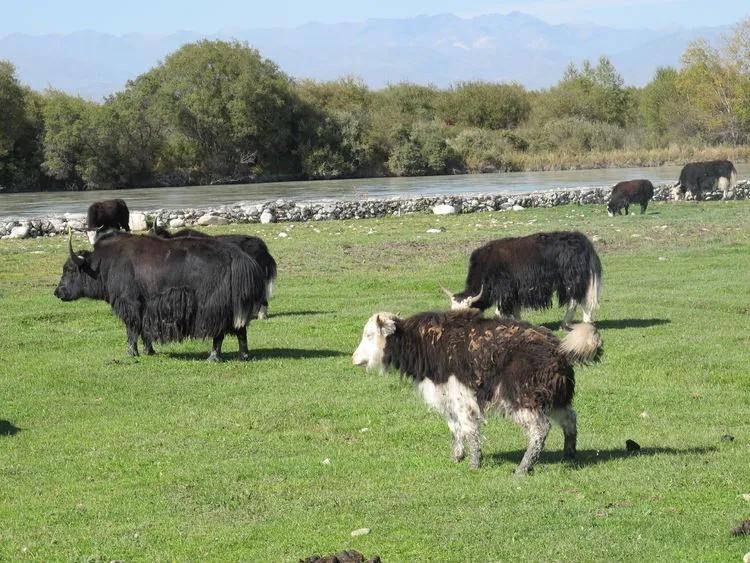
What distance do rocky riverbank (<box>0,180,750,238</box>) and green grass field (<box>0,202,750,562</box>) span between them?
16422 millimetres

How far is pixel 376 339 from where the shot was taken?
9.28 metres

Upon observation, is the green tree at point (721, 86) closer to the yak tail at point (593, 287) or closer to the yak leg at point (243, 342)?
the yak tail at point (593, 287)

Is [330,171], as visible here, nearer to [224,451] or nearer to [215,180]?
[215,180]

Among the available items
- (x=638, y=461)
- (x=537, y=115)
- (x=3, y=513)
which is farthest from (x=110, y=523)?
(x=537, y=115)

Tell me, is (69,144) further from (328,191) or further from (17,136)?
(328,191)

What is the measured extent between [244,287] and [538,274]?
4.30m

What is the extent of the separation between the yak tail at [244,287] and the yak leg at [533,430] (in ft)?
20.4

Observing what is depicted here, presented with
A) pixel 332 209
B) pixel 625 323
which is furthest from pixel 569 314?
pixel 332 209

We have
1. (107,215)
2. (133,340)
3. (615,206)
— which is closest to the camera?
(133,340)

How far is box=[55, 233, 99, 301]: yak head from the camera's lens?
15211 mm

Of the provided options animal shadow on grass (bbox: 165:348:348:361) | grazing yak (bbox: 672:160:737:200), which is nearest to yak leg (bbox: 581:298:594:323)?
animal shadow on grass (bbox: 165:348:348:361)

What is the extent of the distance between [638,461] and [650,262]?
1566cm

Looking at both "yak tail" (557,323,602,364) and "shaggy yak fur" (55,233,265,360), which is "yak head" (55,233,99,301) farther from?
"yak tail" (557,323,602,364)

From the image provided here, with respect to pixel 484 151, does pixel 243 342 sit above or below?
below
